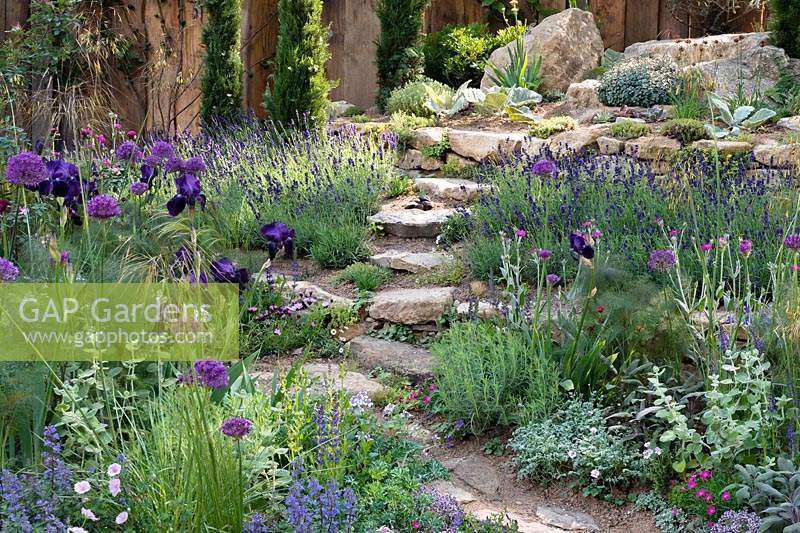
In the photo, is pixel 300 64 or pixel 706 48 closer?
pixel 300 64

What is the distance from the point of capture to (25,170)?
9.72 ft

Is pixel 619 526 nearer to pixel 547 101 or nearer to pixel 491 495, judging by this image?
pixel 491 495

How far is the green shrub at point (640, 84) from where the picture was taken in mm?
8586

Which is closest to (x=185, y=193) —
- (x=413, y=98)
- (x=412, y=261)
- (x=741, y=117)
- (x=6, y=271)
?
(x=6, y=271)

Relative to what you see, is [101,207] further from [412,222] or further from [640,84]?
[640,84]

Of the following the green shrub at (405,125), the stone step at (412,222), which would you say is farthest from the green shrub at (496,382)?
the green shrub at (405,125)

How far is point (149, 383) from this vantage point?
3.35 m

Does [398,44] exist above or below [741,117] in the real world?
above

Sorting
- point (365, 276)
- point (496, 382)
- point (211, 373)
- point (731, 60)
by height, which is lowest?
point (496, 382)

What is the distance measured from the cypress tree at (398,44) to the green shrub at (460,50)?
0.80 meters

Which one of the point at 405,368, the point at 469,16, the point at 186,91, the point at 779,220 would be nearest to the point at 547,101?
the point at 469,16

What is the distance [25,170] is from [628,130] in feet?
17.9

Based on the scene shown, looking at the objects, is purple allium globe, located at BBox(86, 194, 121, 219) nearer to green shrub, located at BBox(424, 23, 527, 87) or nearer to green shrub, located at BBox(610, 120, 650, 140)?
green shrub, located at BBox(610, 120, 650, 140)

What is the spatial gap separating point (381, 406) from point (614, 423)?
43.5 inches
